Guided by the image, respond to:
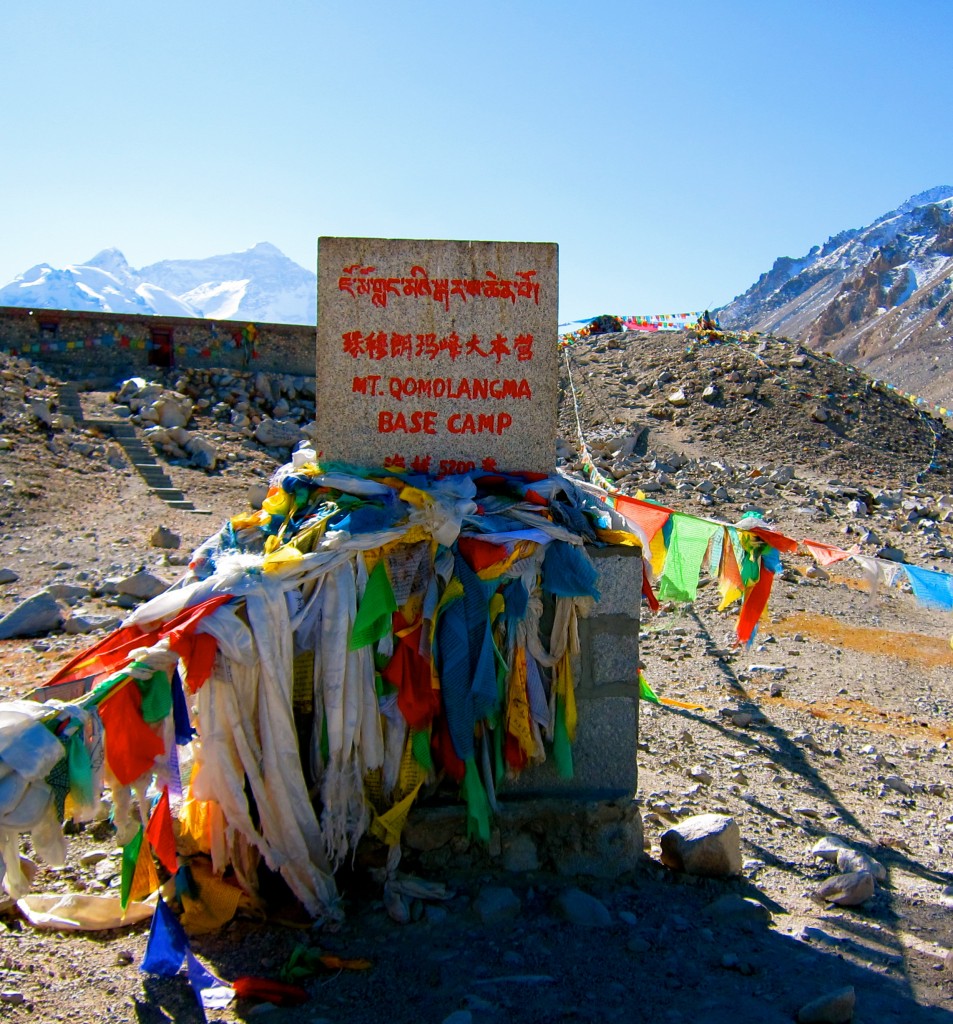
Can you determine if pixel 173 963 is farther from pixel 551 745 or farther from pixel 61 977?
pixel 551 745

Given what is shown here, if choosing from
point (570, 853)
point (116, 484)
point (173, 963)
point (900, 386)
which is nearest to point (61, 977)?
point (173, 963)

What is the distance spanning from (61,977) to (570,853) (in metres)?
2.02

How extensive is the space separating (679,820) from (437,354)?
270 cm

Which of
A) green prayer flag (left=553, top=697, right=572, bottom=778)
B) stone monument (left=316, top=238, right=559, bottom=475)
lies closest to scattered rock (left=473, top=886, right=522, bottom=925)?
green prayer flag (left=553, top=697, right=572, bottom=778)

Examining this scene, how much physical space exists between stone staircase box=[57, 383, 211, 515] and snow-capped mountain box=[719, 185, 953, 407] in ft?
127

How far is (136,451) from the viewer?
17188 mm

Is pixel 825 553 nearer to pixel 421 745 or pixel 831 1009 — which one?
pixel 421 745

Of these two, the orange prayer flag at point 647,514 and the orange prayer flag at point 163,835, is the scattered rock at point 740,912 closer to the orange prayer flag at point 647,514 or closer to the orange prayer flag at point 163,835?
the orange prayer flag at point 163,835

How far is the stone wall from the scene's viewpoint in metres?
20.8

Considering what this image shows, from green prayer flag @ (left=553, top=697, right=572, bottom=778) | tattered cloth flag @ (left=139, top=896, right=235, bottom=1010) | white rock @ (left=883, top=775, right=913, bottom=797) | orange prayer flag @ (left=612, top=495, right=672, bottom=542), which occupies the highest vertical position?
orange prayer flag @ (left=612, top=495, right=672, bottom=542)

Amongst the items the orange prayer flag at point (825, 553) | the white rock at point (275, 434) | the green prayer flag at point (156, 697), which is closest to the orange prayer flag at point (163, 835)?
the green prayer flag at point (156, 697)

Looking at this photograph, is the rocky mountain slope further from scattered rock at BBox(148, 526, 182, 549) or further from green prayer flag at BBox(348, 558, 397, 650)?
green prayer flag at BBox(348, 558, 397, 650)

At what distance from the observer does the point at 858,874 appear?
4.24 metres

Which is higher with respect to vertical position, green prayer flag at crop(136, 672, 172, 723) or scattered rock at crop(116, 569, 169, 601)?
green prayer flag at crop(136, 672, 172, 723)
